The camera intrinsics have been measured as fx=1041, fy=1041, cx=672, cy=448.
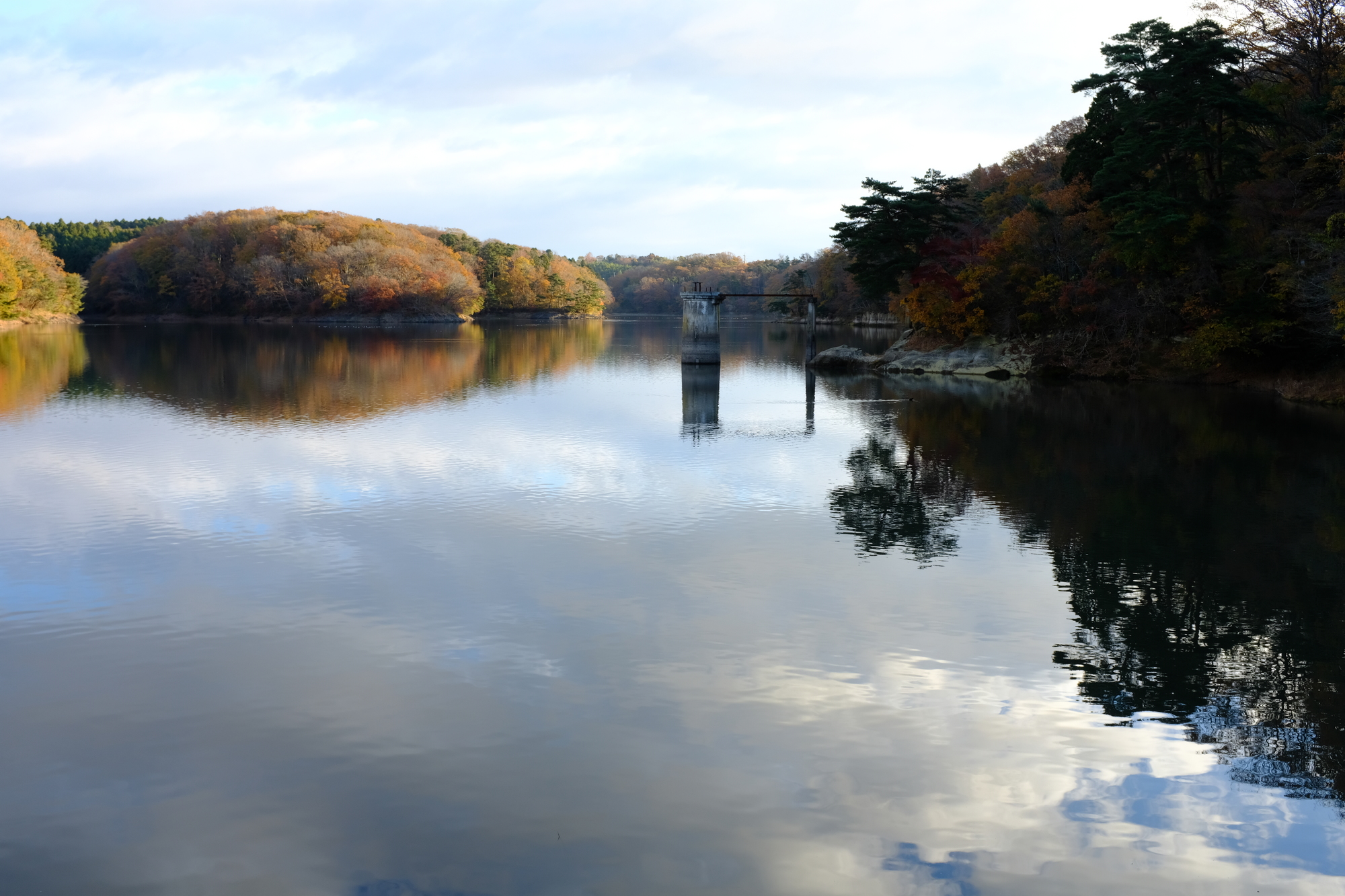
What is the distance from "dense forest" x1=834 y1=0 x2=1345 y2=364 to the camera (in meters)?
31.1

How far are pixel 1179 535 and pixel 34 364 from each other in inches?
1723

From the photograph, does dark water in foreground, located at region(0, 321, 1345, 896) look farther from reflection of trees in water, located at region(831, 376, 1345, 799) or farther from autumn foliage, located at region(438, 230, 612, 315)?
autumn foliage, located at region(438, 230, 612, 315)

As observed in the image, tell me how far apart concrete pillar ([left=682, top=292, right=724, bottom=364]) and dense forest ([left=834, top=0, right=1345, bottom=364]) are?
6483 mm

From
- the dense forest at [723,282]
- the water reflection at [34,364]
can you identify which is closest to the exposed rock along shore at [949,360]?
the water reflection at [34,364]

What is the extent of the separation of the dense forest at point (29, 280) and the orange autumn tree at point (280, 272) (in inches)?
684

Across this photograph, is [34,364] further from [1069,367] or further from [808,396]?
[1069,367]

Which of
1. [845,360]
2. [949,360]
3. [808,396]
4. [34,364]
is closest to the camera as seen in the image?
[808,396]

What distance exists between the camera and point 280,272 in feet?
341

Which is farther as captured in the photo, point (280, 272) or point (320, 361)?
point (280, 272)

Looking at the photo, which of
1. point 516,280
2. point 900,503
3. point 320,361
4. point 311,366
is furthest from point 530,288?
point 900,503

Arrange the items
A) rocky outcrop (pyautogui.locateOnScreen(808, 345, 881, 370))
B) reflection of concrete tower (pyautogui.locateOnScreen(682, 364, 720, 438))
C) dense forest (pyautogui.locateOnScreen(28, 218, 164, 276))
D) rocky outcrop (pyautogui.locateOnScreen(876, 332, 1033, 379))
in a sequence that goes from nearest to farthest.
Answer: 1. reflection of concrete tower (pyautogui.locateOnScreen(682, 364, 720, 438))
2. rocky outcrop (pyautogui.locateOnScreen(876, 332, 1033, 379))
3. rocky outcrop (pyautogui.locateOnScreen(808, 345, 881, 370))
4. dense forest (pyautogui.locateOnScreen(28, 218, 164, 276))

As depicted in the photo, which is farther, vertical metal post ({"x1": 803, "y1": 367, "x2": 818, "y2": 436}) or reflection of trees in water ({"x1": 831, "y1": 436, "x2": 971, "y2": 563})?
vertical metal post ({"x1": 803, "y1": 367, "x2": 818, "y2": 436})

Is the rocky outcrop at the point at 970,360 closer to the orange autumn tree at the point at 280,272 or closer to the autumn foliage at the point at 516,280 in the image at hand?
the orange autumn tree at the point at 280,272

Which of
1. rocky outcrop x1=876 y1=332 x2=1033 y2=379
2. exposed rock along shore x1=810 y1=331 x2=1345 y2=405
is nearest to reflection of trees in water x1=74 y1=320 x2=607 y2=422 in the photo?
exposed rock along shore x1=810 y1=331 x2=1345 y2=405
